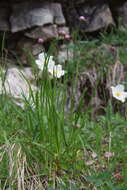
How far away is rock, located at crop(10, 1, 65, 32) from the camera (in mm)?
3898

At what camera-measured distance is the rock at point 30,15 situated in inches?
153

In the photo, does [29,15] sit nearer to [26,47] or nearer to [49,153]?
[26,47]

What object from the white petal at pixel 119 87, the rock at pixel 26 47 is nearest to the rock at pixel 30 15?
the rock at pixel 26 47

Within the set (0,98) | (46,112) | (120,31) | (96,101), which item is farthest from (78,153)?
(120,31)

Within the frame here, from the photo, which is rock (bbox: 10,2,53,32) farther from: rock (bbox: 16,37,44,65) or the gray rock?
the gray rock

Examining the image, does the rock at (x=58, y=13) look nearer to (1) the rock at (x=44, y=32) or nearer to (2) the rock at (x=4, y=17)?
(1) the rock at (x=44, y=32)

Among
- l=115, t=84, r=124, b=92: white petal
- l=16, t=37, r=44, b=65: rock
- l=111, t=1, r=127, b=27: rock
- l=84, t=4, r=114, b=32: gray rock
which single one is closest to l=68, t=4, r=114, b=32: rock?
l=84, t=4, r=114, b=32: gray rock

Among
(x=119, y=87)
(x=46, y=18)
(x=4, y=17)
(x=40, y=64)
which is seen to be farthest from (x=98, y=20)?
(x=40, y=64)

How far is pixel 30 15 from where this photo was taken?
12.8 ft

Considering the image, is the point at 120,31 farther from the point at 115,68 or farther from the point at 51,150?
the point at 51,150

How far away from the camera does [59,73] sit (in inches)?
74.0

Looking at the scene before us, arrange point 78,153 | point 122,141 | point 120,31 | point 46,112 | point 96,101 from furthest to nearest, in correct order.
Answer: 1. point 120,31
2. point 96,101
3. point 122,141
4. point 78,153
5. point 46,112

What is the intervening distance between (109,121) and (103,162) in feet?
1.12

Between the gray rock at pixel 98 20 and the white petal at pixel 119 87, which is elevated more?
the gray rock at pixel 98 20
